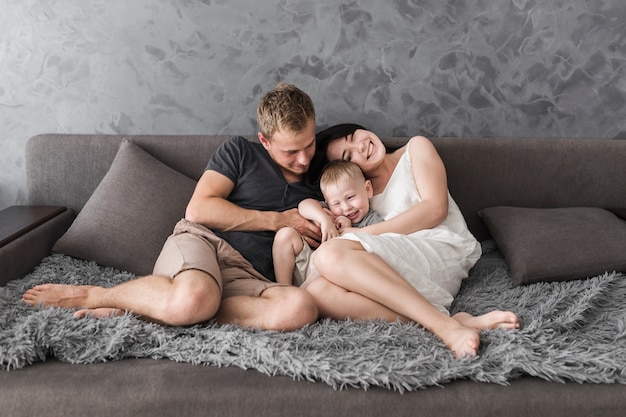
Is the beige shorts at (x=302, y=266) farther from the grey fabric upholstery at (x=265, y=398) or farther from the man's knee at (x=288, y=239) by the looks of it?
the grey fabric upholstery at (x=265, y=398)

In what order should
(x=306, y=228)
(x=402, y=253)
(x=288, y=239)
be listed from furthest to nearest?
(x=306, y=228)
(x=288, y=239)
(x=402, y=253)

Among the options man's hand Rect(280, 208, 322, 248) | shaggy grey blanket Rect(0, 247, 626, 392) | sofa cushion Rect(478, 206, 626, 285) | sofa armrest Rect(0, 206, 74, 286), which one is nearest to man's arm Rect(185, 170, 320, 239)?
man's hand Rect(280, 208, 322, 248)

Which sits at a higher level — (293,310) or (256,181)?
(256,181)

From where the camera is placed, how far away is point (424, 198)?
207 cm

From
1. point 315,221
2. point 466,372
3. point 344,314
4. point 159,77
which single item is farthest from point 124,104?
point 466,372

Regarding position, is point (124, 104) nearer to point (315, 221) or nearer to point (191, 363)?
point (315, 221)

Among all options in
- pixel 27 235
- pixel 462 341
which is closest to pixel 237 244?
pixel 27 235

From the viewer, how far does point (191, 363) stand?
4.91ft

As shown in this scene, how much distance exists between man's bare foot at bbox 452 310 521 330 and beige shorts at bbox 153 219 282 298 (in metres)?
0.59

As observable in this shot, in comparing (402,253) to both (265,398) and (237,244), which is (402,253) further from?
(265,398)

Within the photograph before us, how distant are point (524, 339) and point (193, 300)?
34.8 inches

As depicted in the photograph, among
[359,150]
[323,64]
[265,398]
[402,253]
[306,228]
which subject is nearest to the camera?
[265,398]

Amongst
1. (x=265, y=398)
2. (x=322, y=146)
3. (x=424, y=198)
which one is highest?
(x=322, y=146)

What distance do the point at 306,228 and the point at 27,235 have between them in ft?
3.20
